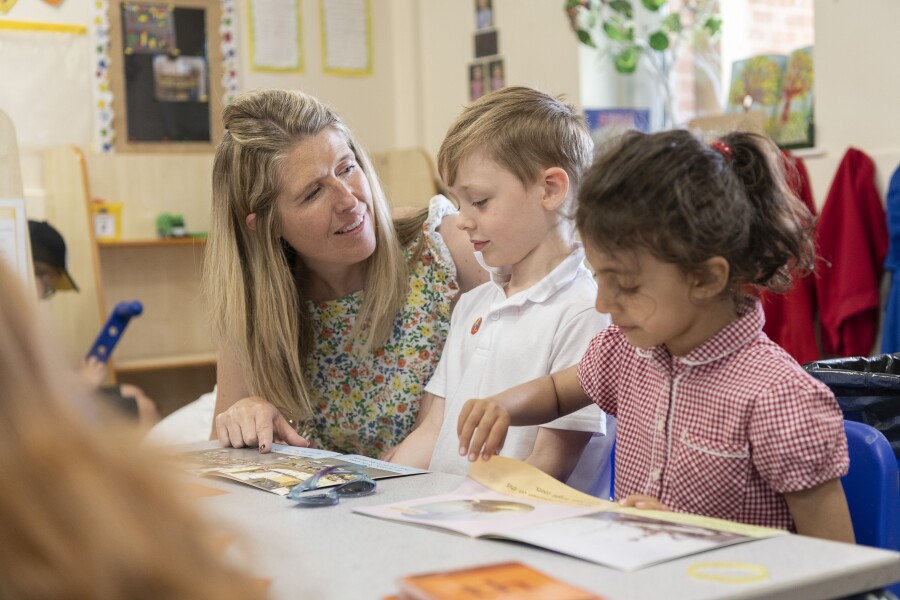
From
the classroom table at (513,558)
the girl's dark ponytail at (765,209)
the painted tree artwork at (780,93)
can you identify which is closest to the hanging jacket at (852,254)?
the painted tree artwork at (780,93)

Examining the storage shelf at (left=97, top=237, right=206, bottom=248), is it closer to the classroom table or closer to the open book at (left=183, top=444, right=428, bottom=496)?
the open book at (left=183, top=444, right=428, bottom=496)

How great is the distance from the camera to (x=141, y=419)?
1.89 feet

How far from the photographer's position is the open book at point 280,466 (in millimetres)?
1301

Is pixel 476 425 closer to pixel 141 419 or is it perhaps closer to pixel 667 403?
pixel 667 403

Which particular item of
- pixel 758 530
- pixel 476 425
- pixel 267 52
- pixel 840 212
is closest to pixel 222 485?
pixel 476 425

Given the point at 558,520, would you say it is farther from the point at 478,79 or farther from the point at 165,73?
the point at 165,73

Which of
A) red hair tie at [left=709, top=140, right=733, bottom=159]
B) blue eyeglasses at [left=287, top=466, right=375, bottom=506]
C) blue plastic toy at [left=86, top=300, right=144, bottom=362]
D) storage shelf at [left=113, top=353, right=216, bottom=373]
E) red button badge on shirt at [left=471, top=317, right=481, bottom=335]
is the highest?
red hair tie at [left=709, top=140, right=733, bottom=159]

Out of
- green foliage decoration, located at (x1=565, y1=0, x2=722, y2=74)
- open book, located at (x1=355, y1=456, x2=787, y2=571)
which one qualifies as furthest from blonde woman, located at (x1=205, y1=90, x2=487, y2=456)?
green foliage decoration, located at (x1=565, y1=0, x2=722, y2=74)

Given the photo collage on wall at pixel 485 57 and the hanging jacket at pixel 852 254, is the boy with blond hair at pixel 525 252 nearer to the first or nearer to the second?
the hanging jacket at pixel 852 254

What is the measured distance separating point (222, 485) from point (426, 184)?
297 centimetres

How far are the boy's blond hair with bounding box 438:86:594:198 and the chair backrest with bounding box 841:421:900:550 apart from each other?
58 centimetres

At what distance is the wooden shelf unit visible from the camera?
3891mm

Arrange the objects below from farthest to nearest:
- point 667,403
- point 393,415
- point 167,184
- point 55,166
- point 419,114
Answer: point 419,114 → point 167,184 → point 55,166 → point 393,415 → point 667,403

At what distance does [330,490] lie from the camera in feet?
3.99
